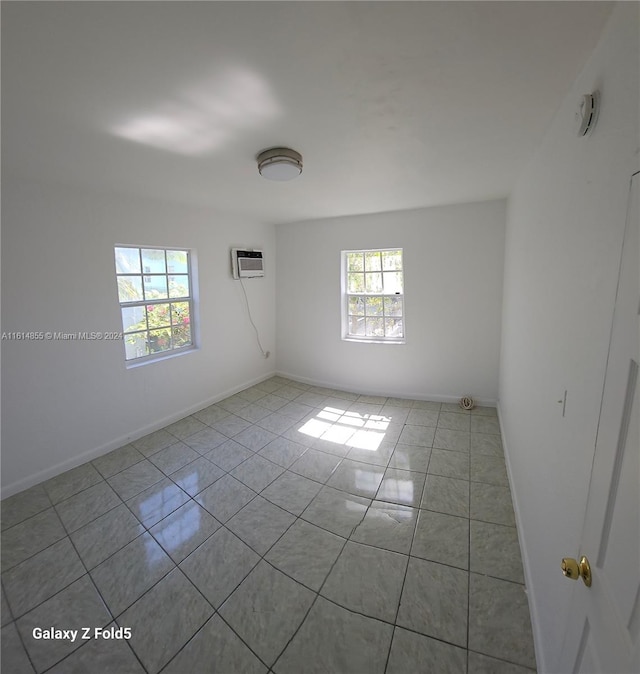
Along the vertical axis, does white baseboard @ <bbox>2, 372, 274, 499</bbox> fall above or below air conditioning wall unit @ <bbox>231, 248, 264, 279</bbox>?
below

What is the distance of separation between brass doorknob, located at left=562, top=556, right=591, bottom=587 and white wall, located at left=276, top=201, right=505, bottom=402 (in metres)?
3.00

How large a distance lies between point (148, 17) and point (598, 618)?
193cm

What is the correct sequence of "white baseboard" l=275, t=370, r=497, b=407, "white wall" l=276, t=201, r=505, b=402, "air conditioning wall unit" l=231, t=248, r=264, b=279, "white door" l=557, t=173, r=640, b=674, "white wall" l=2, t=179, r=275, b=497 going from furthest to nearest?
1. "air conditioning wall unit" l=231, t=248, r=264, b=279
2. "white baseboard" l=275, t=370, r=497, b=407
3. "white wall" l=276, t=201, r=505, b=402
4. "white wall" l=2, t=179, r=275, b=497
5. "white door" l=557, t=173, r=640, b=674

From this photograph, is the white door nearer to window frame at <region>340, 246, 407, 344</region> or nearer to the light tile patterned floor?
the light tile patterned floor

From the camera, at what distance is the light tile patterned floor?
4.27 ft

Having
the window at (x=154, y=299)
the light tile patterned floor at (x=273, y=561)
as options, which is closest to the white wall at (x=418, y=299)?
the light tile patterned floor at (x=273, y=561)

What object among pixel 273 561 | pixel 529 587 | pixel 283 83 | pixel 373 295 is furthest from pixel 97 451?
pixel 373 295

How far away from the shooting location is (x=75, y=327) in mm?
2531

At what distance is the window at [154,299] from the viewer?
2.96 m

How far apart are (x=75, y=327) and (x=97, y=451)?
113 cm

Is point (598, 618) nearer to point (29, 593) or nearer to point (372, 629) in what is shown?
point (372, 629)

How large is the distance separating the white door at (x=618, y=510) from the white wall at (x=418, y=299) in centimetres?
289

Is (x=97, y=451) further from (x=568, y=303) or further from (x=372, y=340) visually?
(x=568, y=303)

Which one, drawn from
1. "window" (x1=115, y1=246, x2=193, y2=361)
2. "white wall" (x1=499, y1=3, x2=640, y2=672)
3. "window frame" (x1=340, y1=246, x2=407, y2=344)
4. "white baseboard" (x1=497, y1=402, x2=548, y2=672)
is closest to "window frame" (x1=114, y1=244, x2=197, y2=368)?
"window" (x1=115, y1=246, x2=193, y2=361)
